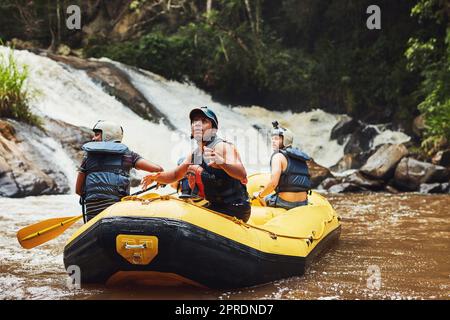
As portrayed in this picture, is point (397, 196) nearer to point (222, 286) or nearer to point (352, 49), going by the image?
point (222, 286)

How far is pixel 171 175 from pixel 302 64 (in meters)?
13.7

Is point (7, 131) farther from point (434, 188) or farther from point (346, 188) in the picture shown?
point (434, 188)

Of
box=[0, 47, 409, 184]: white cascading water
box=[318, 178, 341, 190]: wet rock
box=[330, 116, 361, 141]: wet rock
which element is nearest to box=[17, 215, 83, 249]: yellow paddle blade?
box=[0, 47, 409, 184]: white cascading water

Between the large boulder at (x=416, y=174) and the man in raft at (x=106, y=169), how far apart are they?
6.97 meters

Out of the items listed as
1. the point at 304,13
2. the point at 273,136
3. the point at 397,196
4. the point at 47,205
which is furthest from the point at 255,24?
the point at 273,136

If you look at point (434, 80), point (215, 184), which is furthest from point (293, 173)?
point (434, 80)

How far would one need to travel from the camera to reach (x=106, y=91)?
12.6m

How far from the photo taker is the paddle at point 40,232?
12.9 ft

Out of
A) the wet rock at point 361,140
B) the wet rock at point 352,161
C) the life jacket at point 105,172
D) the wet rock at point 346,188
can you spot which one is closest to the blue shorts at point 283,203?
the life jacket at point 105,172

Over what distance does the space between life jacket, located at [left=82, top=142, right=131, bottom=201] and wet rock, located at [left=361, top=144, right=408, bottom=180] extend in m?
7.07

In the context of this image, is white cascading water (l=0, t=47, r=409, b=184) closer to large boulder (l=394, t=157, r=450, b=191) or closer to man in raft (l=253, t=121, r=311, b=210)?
large boulder (l=394, t=157, r=450, b=191)

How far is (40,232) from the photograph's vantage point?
3963 millimetres

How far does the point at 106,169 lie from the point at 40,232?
65 centimetres

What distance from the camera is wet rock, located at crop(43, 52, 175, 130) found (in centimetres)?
1255
